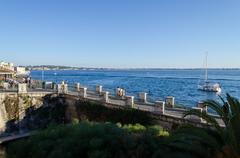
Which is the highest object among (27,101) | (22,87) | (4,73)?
(4,73)

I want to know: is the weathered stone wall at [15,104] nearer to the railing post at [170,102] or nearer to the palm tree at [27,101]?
the palm tree at [27,101]

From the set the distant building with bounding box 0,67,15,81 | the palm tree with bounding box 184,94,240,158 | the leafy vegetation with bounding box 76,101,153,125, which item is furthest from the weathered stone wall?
the palm tree with bounding box 184,94,240,158

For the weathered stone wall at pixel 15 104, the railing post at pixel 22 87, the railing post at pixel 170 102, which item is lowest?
the weathered stone wall at pixel 15 104

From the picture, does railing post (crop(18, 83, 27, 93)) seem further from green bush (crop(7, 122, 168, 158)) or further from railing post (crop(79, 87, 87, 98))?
green bush (crop(7, 122, 168, 158))

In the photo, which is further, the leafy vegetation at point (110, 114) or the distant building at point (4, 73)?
the distant building at point (4, 73)

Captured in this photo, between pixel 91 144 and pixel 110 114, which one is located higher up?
pixel 91 144

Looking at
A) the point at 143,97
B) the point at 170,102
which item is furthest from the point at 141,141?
the point at 143,97

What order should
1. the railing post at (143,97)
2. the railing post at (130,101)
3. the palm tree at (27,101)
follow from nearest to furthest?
the railing post at (130,101), the railing post at (143,97), the palm tree at (27,101)

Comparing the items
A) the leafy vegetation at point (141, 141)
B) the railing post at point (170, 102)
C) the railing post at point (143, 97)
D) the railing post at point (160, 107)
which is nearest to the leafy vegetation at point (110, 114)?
the railing post at point (160, 107)

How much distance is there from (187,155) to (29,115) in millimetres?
19481

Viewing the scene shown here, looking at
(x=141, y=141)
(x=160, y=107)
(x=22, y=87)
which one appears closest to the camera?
(x=141, y=141)

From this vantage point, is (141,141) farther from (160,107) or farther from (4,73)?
(4,73)

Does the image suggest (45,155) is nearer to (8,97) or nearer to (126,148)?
(126,148)

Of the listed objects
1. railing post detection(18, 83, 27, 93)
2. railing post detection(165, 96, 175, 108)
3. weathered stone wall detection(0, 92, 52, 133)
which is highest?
railing post detection(18, 83, 27, 93)
